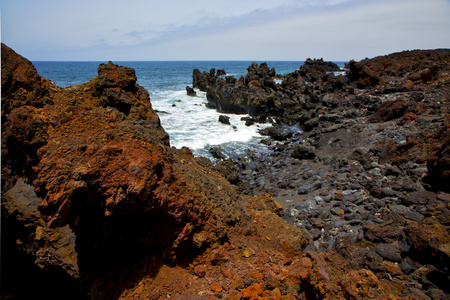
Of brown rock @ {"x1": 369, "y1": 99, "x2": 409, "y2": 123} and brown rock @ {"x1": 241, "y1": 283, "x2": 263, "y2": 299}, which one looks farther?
brown rock @ {"x1": 369, "y1": 99, "x2": 409, "y2": 123}

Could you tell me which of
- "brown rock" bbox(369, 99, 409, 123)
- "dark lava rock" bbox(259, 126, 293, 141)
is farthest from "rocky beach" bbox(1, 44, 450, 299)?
"dark lava rock" bbox(259, 126, 293, 141)

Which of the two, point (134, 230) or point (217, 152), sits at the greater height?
point (134, 230)

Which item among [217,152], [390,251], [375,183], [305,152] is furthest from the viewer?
[217,152]

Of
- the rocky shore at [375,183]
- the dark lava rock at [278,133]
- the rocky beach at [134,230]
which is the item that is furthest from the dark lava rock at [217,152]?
the rocky beach at [134,230]

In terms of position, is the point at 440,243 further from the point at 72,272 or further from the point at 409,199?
the point at 72,272

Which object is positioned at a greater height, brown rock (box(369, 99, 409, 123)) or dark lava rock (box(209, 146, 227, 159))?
brown rock (box(369, 99, 409, 123))

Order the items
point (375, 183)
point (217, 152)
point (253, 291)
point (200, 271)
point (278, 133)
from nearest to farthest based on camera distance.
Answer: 1. point (253, 291)
2. point (200, 271)
3. point (375, 183)
4. point (217, 152)
5. point (278, 133)

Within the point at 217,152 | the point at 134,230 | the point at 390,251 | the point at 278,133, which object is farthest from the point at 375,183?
the point at 278,133

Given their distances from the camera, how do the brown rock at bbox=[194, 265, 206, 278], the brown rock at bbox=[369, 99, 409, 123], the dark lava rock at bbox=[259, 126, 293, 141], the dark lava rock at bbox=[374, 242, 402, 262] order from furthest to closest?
1. the dark lava rock at bbox=[259, 126, 293, 141]
2. the brown rock at bbox=[369, 99, 409, 123]
3. the dark lava rock at bbox=[374, 242, 402, 262]
4. the brown rock at bbox=[194, 265, 206, 278]

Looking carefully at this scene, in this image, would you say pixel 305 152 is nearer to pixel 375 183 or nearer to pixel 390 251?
pixel 375 183

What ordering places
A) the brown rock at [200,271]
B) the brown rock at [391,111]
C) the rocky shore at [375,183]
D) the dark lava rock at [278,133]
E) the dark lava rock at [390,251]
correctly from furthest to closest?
1. the dark lava rock at [278,133]
2. the brown rock at [391,111]
3. the dark lava rock at [390,251]
4. the rocky shore at [375,183]
5. the brown rock at [200,271]

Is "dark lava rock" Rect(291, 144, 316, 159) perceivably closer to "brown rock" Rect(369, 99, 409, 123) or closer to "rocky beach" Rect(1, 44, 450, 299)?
→ "brown rock" Rect(369, 99, 409, 123)

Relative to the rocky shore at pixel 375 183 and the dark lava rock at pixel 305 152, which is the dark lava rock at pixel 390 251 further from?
the dark lava rock at pixel 305 152

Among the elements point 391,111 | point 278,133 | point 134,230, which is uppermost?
point 391,111
